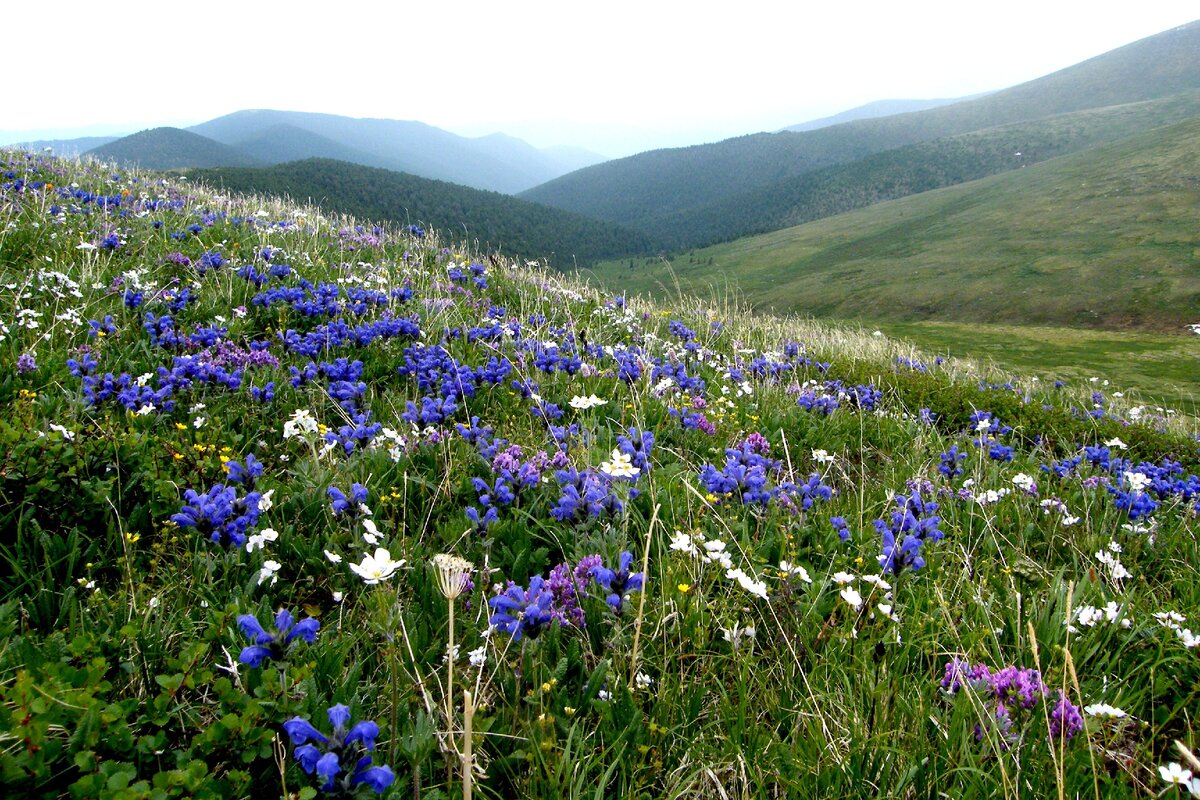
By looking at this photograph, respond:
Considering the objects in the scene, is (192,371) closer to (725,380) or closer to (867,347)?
(725,380)

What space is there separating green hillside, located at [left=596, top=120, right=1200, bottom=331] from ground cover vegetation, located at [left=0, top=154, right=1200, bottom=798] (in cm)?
6284

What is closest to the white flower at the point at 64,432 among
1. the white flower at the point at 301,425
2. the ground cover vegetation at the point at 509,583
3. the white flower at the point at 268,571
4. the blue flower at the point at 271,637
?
the ground cover vegetation at the point at 509,583

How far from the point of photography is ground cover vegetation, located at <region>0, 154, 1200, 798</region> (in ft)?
6.79

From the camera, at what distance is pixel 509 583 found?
2404 millimetres

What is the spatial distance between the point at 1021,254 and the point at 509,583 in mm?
133118

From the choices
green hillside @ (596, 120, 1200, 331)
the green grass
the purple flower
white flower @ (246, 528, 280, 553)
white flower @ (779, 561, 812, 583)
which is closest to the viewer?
the purple flower

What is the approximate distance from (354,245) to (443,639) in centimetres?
832

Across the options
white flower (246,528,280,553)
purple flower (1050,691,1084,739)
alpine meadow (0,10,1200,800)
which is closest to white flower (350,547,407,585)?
alpine meadow (0,10,1200,800)

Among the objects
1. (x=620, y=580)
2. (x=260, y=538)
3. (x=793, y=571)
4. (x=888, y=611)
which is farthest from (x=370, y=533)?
(x=888, y=611)

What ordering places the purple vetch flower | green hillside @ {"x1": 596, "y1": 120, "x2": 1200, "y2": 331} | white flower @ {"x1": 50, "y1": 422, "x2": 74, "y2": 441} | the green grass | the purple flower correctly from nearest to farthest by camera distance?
the purple vetch flower → the purple flower → white flower @ {"x1": 50, "y1": 422, "x2": 74, "y2": 441} → the green grass → green hillside @ {"x1": 596, "y1": 120, "x2": 1200, "y2": 331}

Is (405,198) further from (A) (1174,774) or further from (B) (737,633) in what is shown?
(A) (1174,774)

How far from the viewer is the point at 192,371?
14.2ft

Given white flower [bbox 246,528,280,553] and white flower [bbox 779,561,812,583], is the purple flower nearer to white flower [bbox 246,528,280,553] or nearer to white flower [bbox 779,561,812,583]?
white flower [bbox 779,561,812,583]

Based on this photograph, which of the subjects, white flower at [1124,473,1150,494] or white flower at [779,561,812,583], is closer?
white flower at [779,561,812,583]
